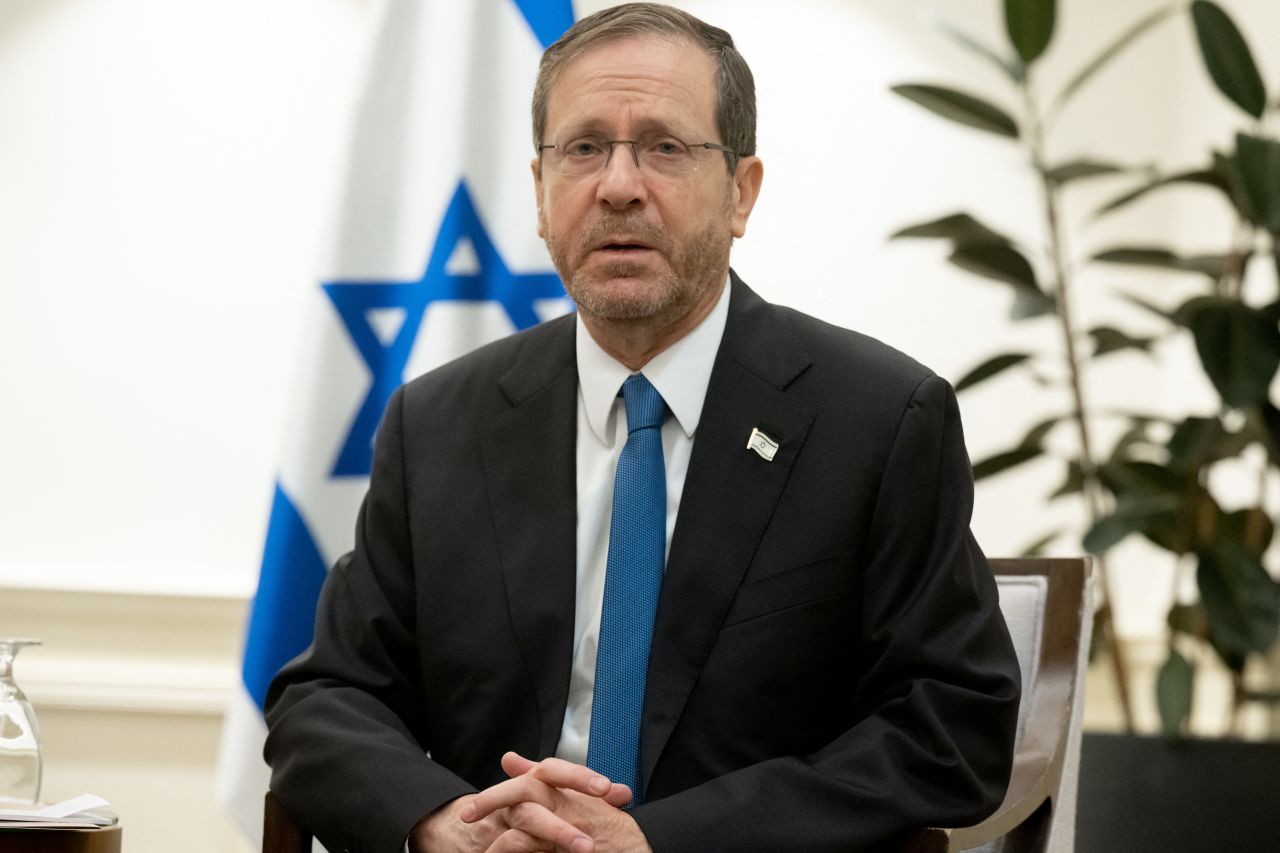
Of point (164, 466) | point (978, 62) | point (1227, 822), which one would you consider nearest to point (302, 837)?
point (164, 466)

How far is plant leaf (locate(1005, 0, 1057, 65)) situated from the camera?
3.43 m

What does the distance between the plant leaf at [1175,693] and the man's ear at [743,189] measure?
179 cm

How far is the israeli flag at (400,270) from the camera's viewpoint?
9.48 feet

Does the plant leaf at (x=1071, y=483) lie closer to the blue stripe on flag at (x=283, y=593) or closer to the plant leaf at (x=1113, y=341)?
the plant leaf at (x=1113, y=341)

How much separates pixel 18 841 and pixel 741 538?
955mm

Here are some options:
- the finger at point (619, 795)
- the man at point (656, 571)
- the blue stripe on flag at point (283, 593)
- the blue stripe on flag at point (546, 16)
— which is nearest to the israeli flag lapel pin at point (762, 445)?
the man at point (656, 571)

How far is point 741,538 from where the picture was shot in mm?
1938

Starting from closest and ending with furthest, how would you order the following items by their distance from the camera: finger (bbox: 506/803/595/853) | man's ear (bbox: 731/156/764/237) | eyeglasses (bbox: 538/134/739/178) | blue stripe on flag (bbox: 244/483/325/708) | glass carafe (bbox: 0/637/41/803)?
1. finger (bbox: 506/803/595/853)
2. glass carafe (bbox: 0/637/41/803)
3. eyeglasses (bbox: 538/134/739/178)
4. man's ear (bbox: 731/156/764/237)
5. blue stripe on flag (bbox: 244/483/325/708)

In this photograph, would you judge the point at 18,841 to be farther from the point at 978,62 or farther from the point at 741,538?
the point at 978,62

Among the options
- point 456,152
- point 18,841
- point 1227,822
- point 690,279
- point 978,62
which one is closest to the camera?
point 18,841

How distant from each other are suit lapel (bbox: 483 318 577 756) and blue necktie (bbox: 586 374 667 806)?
58 mm

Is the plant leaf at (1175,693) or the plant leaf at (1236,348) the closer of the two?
the plant leaf at (1236,348)

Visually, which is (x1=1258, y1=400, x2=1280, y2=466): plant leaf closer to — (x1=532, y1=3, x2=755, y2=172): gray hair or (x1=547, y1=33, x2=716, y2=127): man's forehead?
(x1=532, y1=3, x2=755, y2=172): gray hair

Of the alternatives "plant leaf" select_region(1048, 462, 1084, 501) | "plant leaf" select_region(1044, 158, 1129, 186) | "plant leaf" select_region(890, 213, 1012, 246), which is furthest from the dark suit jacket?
"plant leaf" select_region(1048, 462, 1084, 501)
